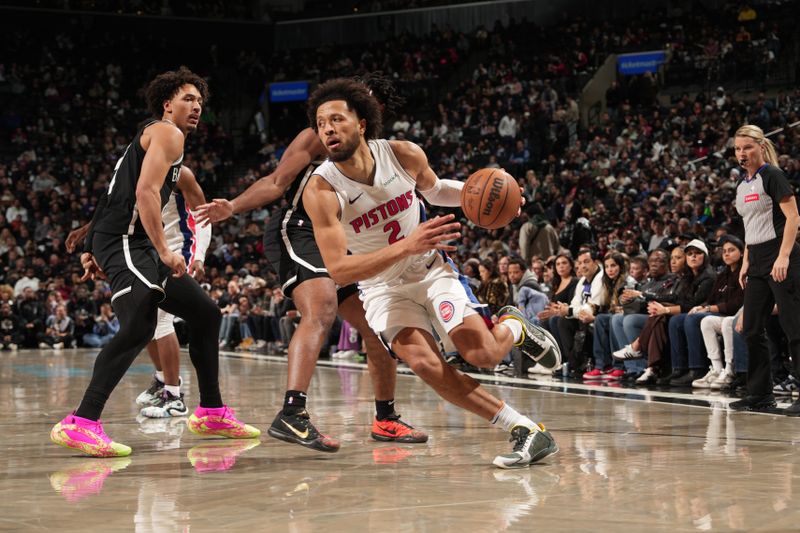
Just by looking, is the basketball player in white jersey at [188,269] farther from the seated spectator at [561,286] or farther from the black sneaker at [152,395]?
the seated spectator at [561,286]

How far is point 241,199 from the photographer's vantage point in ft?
16.4

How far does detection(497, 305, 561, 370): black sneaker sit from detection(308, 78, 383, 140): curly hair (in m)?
1.10

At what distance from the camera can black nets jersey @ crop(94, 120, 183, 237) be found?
5039 mm

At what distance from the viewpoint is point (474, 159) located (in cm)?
2094

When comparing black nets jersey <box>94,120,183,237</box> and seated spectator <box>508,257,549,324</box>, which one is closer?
black nets jersey <box>94,120,183,237</box>

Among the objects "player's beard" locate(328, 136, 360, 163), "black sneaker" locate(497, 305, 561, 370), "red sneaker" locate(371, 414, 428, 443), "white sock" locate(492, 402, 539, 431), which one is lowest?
"red sneaker" locate(371, 414, 428, 443)

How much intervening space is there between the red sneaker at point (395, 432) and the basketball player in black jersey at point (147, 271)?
663 mm

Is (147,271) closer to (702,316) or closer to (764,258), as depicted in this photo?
(764,258)

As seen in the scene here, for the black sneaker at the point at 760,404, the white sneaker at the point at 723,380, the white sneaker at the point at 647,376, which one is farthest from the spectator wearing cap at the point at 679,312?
the black sneaker at the point at 760,404

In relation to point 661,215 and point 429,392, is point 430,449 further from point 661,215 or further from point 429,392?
point 661,215

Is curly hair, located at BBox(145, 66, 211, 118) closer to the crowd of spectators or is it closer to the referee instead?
the referee

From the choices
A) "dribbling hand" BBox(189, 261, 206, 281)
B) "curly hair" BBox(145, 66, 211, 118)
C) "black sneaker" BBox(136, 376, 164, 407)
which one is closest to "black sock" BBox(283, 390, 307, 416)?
"dribbling hand" BBox(189, 261, 206, 281)

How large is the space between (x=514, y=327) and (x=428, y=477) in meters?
0.99

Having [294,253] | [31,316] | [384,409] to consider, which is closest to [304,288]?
[294,253]
